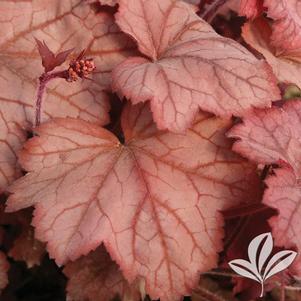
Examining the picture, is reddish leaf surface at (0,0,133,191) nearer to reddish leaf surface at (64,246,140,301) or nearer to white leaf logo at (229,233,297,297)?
reddish leaf surface at (64,246,140,301)

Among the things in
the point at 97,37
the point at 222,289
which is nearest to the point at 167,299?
the point at 222,289

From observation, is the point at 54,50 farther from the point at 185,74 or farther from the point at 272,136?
the point at 272,136

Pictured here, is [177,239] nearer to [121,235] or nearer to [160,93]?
[121,235]

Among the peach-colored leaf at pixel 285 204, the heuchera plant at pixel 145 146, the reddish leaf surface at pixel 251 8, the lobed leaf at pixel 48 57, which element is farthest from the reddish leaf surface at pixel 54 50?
the peach-colored leaf at pixel 285 204

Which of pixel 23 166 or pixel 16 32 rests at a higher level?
pixel 16 32

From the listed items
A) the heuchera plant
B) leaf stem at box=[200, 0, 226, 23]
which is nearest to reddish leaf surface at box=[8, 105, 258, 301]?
the heuchera plant
